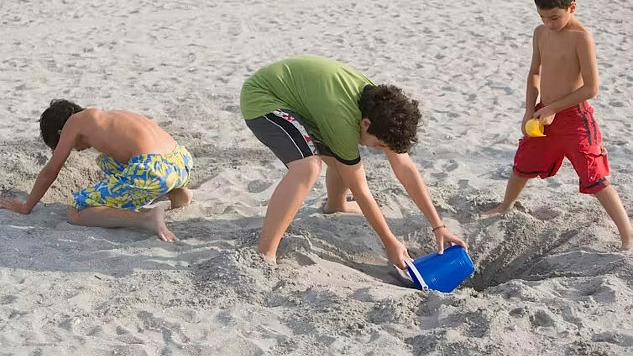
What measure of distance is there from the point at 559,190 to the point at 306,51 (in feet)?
11.2

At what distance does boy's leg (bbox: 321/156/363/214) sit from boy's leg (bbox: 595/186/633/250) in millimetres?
1305

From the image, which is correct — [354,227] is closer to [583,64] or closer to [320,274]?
[320,274]

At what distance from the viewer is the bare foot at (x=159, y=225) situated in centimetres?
383

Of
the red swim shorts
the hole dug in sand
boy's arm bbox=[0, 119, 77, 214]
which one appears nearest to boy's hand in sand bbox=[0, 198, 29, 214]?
boy's arm bbox=[0, 119, 77, 214]

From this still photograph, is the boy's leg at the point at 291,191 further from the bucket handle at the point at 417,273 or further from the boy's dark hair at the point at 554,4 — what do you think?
the boy's dark hair at the point at 554,4

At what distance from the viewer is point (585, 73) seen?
356cm

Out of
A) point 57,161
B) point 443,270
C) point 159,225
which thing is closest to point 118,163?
point 57,161

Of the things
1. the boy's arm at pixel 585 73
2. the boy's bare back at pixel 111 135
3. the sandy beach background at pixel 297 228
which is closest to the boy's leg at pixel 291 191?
the sandy beach background at pixel 297 228

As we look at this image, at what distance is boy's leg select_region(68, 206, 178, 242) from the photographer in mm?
3891

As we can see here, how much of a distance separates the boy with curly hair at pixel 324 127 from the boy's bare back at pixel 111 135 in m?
0.74

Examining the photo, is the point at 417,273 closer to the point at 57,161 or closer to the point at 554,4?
the point at 554,4

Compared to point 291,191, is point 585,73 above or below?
above

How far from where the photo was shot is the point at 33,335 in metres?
2.93

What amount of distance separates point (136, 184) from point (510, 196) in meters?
2.04
